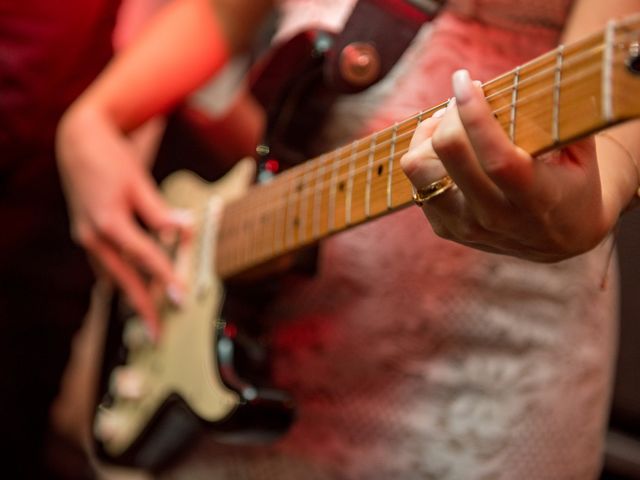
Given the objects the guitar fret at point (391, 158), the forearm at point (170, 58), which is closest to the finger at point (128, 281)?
the forearm at point (170, 58)

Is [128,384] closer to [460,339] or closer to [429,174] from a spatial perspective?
[460,339]

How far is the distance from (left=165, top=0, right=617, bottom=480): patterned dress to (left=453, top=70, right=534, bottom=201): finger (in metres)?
0.18

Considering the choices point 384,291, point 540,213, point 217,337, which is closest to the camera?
point 540,213

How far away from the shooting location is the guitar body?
0.69 metres

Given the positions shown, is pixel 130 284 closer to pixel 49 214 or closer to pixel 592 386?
pixel 49 214

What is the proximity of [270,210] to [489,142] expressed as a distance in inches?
12.9

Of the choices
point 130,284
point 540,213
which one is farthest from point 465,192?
point 130,284

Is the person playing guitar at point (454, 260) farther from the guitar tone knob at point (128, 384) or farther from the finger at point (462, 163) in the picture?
the guitar tone knob at point (128, 384)

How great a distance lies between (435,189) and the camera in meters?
0.40

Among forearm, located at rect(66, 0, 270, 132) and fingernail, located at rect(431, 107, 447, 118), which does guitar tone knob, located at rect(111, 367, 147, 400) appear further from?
fingernail, located at rect(431, 107, 447, 118)

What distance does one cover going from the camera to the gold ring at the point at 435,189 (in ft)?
1.29

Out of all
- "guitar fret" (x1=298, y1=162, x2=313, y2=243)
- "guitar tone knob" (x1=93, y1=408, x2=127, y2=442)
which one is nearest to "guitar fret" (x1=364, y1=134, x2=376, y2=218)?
"guitar fret" (x1=298, y1=162, x2=313, y2=243)

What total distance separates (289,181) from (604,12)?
0.90ft

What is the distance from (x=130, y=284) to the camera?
879 mm
